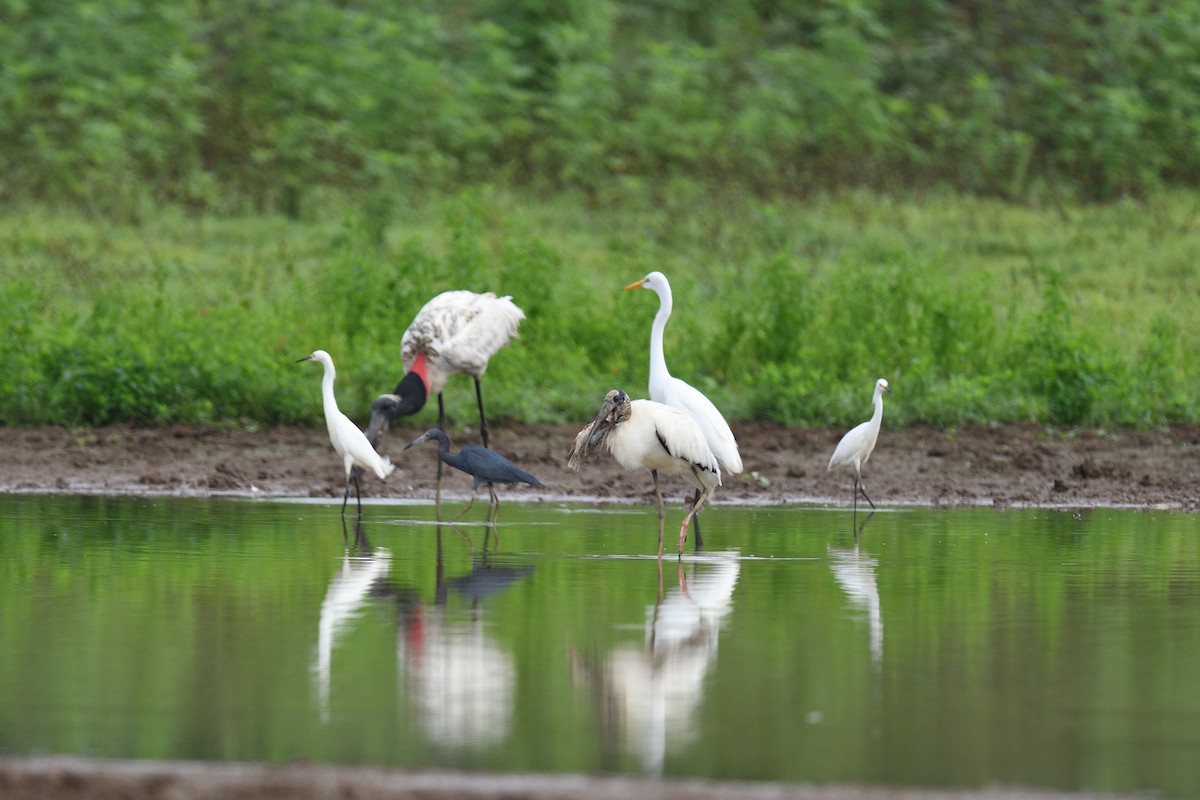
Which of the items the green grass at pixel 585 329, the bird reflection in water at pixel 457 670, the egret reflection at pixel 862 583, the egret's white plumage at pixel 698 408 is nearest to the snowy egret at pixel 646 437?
the egret's white plumage at pixel 698 408

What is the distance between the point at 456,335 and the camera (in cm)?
1355

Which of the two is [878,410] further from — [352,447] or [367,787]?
[367,787]

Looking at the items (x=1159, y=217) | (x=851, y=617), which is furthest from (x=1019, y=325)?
(x=851, y=617)

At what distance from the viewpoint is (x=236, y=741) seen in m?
A: 5.63

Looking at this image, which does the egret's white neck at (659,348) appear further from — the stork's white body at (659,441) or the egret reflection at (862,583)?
the egret reflection at (862,583)

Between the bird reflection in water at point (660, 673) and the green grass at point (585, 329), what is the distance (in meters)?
6.33

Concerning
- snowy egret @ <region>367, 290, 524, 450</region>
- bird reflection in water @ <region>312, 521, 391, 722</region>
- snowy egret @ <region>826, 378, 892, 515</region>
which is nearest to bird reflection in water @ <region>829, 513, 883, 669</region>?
snowy egret @ <region>826, 378, 892, 515</region>

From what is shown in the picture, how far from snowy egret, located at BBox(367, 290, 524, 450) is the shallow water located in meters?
2.57

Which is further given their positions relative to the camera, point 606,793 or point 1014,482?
point 1014,482

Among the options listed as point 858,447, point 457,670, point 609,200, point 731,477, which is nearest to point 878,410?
point 858,447

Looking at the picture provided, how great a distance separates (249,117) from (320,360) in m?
11.6

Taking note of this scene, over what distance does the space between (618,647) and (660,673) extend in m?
0.48

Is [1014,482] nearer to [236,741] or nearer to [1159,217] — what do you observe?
[236,741]

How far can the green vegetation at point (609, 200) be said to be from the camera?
579 inches
